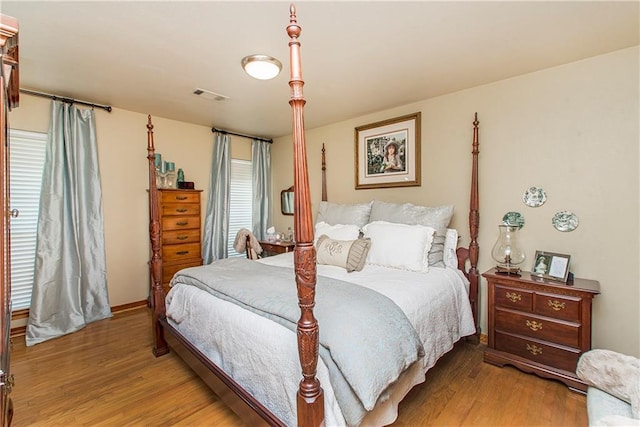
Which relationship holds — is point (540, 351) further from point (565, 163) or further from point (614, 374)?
point (565, 163)

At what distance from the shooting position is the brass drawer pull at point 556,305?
6.67 ft

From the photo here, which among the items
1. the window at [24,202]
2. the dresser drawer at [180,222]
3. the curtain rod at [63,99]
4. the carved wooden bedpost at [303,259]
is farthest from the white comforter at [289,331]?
the curtain rod at [63,99]

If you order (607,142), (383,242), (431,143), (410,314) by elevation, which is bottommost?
(410,314)

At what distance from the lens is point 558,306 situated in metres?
2.04

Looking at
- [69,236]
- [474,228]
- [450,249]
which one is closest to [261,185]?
[69,236]

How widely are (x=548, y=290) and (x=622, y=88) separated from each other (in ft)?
4.99

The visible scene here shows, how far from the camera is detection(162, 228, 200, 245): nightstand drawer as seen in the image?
3463mm

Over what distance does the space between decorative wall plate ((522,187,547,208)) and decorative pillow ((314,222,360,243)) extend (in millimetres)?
1454

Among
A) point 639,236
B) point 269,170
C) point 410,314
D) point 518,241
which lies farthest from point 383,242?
point 269,170

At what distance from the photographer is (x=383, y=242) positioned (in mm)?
2543

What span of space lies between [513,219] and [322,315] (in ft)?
6.65

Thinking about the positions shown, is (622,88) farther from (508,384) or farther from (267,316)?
(267,316)

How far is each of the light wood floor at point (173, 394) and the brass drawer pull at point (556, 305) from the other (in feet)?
1.75

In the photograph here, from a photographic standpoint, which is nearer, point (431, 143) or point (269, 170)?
point (431, 143)
